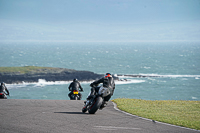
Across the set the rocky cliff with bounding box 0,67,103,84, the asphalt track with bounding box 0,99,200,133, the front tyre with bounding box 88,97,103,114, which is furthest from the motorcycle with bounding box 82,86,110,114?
the rocky cliff with bounding box 0,67,103,84

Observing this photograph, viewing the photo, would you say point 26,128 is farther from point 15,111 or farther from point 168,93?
point 168,93

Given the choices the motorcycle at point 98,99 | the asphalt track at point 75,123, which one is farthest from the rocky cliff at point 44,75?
the motorcycle at point 98,99

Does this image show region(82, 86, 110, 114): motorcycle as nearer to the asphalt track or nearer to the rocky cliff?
the asphalt track

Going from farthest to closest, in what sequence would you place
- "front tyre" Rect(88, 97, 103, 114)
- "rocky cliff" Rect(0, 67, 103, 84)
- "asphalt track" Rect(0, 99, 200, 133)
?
1. "rocky cliff" Rect(0, 67, 103, 84)
2. "front tyre" Rect(88, 97, 103, 114)
3. "asphalt track" Rect(0, 99, 200, 133)

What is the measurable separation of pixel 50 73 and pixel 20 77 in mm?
10629

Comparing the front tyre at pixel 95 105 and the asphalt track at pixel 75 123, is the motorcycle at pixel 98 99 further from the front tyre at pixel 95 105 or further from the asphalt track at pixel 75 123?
the asphalt track at pixel 75 123

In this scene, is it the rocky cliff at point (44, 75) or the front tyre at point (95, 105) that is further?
the rocky cliff at point (44, 75)

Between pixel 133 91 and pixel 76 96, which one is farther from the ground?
pixel 76 96

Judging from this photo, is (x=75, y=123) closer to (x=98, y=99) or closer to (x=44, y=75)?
(x=98, y=99)

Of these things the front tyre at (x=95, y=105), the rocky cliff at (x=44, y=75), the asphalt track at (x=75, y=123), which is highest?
the front tyre at (x=95, y=105)

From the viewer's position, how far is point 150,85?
99000mm

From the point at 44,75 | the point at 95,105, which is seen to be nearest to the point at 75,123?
the point at 95,105

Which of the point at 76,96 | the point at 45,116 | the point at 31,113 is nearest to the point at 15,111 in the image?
the point at 31,113

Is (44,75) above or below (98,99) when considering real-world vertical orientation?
below
